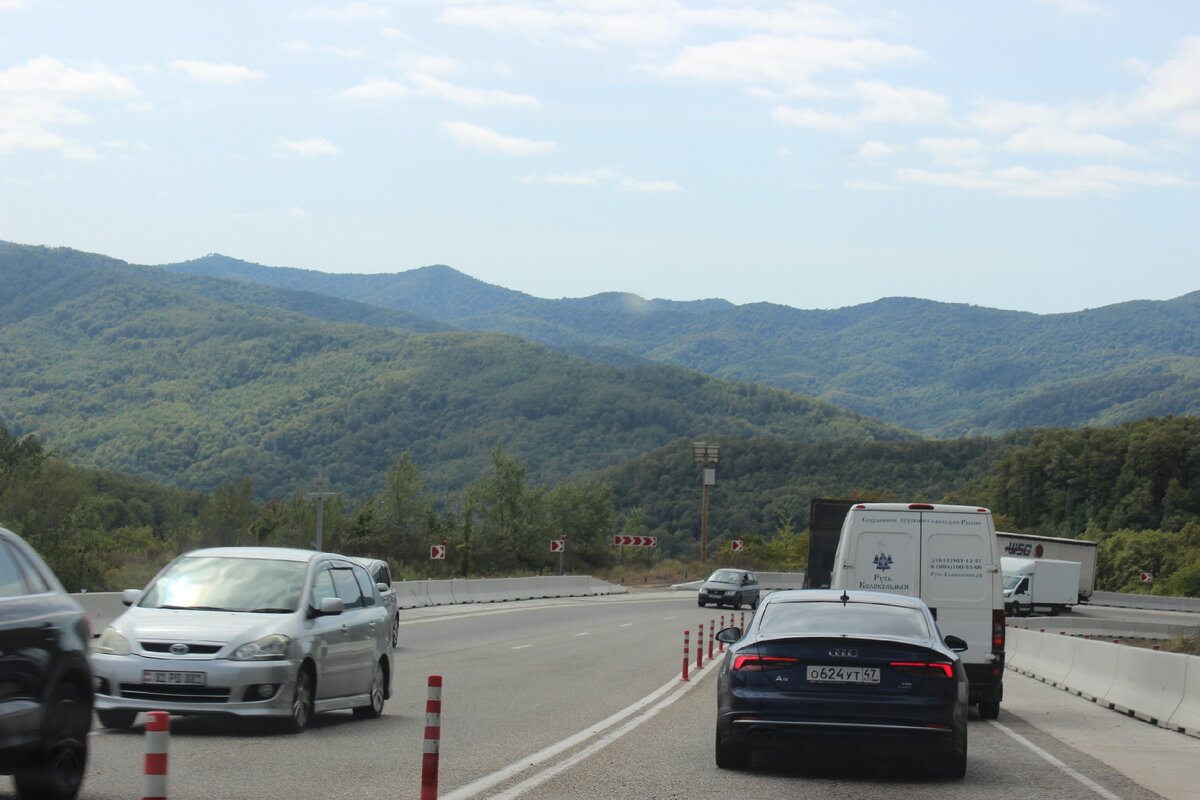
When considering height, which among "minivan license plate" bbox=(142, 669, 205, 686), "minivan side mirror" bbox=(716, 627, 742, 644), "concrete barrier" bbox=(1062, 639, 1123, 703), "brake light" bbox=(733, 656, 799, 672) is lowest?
"concrete barrier" bbox=(1062, 639, 1123, 703)

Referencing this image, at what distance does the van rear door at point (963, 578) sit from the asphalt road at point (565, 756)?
1075 millimetres

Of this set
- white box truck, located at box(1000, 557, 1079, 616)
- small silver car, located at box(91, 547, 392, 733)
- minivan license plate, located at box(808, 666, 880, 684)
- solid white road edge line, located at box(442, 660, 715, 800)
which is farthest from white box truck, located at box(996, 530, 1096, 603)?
minivan license plate, located at box(808, 666, 880, 684)

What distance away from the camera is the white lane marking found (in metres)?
11.1

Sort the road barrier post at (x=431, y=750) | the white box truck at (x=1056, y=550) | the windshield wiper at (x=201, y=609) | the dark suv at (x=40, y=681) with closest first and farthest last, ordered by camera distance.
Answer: the dark suv at (x=40, y=681), the road barrier post at (x=431, y=750), the windshield wiper at (x=201, y=609), the white box truck at (x=1056, y=550)

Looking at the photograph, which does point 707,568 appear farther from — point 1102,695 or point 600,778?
point 600,778

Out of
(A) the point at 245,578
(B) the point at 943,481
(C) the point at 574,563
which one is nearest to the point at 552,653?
(A) the point at 245,578

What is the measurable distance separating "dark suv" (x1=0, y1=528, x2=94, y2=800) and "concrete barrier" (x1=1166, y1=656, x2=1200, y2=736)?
481 inches

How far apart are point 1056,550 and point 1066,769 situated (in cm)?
6333

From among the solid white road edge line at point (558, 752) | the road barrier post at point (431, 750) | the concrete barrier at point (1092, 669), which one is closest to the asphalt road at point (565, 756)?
the solid white road edge line at point (558, 752)

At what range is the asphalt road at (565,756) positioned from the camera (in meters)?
10.4

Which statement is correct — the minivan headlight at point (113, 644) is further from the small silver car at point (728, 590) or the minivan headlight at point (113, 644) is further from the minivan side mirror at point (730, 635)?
the small silver car at point (728, 590)

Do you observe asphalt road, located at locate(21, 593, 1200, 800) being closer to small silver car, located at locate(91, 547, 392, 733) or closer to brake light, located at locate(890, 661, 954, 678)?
small silver car, located at locate(91, 547, 392, 733)

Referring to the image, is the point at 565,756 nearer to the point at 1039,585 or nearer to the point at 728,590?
the point at 728,590

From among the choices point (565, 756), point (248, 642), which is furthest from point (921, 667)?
point (248, 642)
